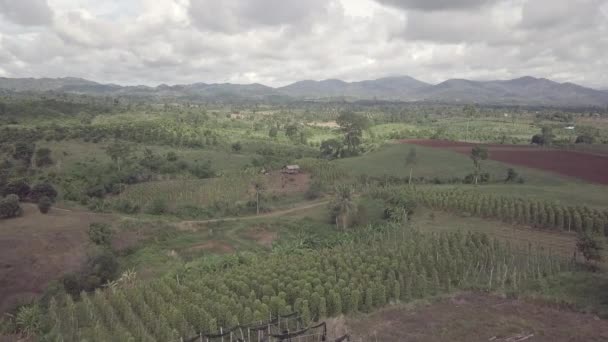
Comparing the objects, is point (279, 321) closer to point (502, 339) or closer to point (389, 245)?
point (502, 339)

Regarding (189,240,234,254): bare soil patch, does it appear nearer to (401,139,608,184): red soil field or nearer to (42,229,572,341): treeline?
(42,229,572,341): treeline

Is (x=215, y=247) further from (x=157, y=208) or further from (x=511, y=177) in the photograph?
(x=511, y=177)

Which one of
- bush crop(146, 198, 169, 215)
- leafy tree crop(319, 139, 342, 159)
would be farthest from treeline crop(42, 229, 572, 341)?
leafy tree crop(319, 139, 342, 159)

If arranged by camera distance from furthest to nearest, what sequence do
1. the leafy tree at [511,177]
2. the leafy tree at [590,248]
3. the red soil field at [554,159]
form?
the leafy tree at [511,177] → the red soil field at [554,159] → the leafy tree at [590,248]

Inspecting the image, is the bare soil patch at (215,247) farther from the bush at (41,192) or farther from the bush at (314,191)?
the bush at (41,192)

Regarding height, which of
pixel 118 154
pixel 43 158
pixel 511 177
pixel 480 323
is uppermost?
pixel 118 154

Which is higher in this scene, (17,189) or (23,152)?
(23,152)

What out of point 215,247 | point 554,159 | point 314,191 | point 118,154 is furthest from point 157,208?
point 554,159

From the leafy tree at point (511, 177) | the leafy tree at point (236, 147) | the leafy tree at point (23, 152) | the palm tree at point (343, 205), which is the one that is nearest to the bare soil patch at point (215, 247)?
the palm tree at point (343, 205)
